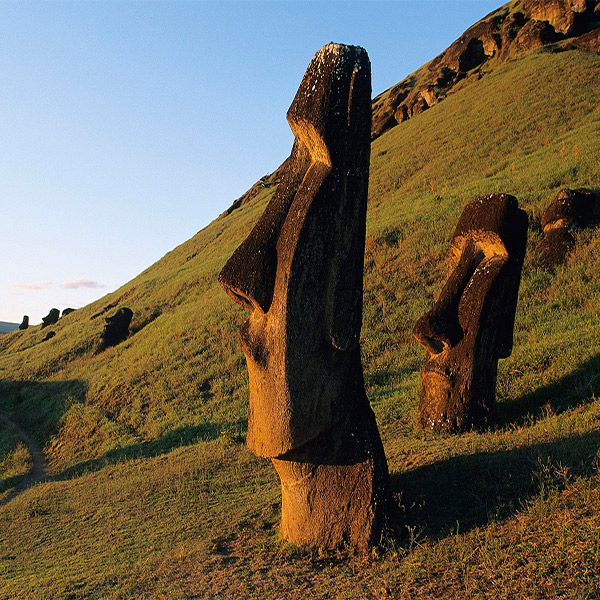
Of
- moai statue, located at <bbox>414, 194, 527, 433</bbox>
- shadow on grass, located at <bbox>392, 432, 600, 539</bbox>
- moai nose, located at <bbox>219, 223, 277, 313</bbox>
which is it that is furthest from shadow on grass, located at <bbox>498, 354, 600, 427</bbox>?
moai nose, located at <bbox>219, 223, 277, 313</bbox>

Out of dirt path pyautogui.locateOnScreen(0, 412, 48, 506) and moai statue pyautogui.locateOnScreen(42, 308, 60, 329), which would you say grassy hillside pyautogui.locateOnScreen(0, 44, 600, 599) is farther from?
moai statue pyautogui.locateOnScreen(42, 308, 60, 329)

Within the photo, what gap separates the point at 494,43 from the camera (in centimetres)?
6744

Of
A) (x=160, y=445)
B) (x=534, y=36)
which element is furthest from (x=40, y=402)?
(x=534, y=36)

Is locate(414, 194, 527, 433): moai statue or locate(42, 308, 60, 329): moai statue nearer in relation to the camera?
locate(414, 194, 527, 433): moai statue

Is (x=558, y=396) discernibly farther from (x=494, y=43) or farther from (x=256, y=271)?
(x=494, y=43)

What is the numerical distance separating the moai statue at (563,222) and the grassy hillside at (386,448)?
0.54 metres

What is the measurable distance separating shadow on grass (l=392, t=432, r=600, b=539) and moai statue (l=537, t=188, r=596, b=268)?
40.9 ft

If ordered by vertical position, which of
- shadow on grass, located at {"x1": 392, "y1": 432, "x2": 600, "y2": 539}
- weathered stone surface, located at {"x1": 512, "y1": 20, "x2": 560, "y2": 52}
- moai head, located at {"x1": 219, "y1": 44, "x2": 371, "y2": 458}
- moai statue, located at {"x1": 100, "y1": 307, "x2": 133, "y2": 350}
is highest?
weathered stone surface, located at {"x1": 512, "y1": 20, "x2": 560, "y2": 52}

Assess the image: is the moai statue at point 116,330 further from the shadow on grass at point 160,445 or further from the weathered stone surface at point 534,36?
the weathered stone surface at point 534,36

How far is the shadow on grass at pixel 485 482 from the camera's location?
6203 millimetres

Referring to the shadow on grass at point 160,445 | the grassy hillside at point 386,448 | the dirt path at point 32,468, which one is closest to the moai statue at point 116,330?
the grassy hillside at point 386,448

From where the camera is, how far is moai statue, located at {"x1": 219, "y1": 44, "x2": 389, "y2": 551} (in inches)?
239

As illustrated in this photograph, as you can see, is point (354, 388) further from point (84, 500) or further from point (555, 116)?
point (555, 116)

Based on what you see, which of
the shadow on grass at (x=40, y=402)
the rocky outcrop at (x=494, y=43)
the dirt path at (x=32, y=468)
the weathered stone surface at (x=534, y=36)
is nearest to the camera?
the dirt path at (x=32, y=468)
